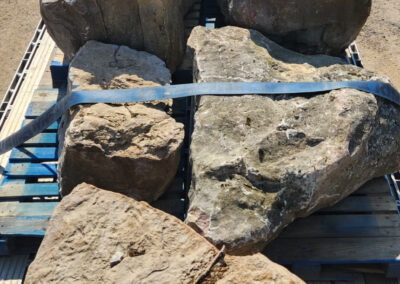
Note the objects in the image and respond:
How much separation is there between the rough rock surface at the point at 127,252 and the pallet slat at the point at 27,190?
1.04 meters

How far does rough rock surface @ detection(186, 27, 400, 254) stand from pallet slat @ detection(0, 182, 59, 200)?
1.31 meters

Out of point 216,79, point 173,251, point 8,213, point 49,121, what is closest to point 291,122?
point 216,79

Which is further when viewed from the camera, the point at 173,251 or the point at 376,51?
the point at 376,51

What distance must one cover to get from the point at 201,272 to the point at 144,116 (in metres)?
1.46

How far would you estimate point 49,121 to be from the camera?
4344 mm

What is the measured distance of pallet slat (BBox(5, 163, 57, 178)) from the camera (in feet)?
14.3

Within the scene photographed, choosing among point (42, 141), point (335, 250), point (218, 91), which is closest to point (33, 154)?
point (42, 141)

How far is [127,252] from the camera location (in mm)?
2941

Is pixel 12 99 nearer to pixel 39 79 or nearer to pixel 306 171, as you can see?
pixel 39 79

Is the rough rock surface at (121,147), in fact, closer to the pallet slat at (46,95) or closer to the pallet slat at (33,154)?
the pallet slat at (33,154)

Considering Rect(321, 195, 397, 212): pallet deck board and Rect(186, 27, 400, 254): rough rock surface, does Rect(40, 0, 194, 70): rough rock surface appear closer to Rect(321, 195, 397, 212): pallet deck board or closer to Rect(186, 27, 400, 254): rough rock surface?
Rect(186, 27, 400, 254): rough rock surface

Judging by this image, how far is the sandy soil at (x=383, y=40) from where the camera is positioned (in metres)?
6.52

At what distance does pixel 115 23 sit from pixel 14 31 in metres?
3.27

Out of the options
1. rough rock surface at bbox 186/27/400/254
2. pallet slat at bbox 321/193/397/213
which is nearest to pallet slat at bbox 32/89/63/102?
rough rock surface at bbox 186/27/400/254
